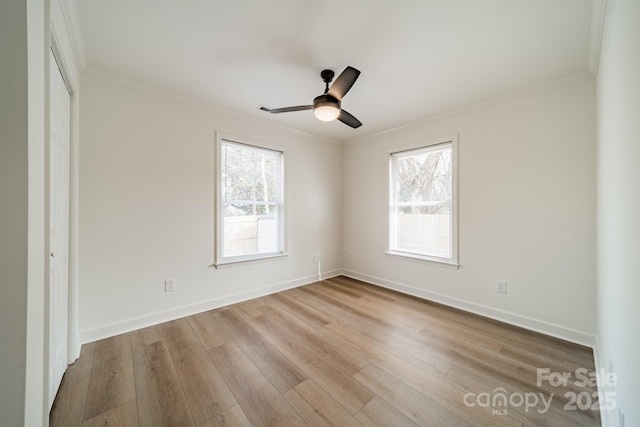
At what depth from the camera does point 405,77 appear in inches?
90.4

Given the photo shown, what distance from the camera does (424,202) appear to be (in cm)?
339

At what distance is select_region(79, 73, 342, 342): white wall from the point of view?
2.23 metres

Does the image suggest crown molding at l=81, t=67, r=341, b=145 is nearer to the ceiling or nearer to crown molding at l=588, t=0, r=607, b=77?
the ceiling

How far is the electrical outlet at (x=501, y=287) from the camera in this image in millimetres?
2621

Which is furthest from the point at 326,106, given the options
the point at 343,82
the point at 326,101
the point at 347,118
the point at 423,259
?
the point at 423,259

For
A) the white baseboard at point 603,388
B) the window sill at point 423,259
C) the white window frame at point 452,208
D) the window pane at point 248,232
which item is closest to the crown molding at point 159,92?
the window pane at point 248,232

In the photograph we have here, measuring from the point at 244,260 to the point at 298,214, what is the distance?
1113mm

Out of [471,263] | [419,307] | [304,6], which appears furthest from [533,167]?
[304,6]

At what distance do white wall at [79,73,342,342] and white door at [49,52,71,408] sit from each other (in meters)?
0.39

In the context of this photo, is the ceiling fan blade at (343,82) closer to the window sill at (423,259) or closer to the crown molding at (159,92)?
the crown molding at (159,92)

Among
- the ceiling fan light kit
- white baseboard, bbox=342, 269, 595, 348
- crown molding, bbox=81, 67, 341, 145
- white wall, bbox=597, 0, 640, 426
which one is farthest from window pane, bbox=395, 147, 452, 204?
crown molding, bbox=81, 67, 341, 145

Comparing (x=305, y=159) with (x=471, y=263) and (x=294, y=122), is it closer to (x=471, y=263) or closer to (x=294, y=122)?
(x=294, y=122)

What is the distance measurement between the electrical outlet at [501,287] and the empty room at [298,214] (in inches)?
1.5

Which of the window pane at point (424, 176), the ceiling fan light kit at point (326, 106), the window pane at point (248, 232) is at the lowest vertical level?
the window pane at point (248, 232)
